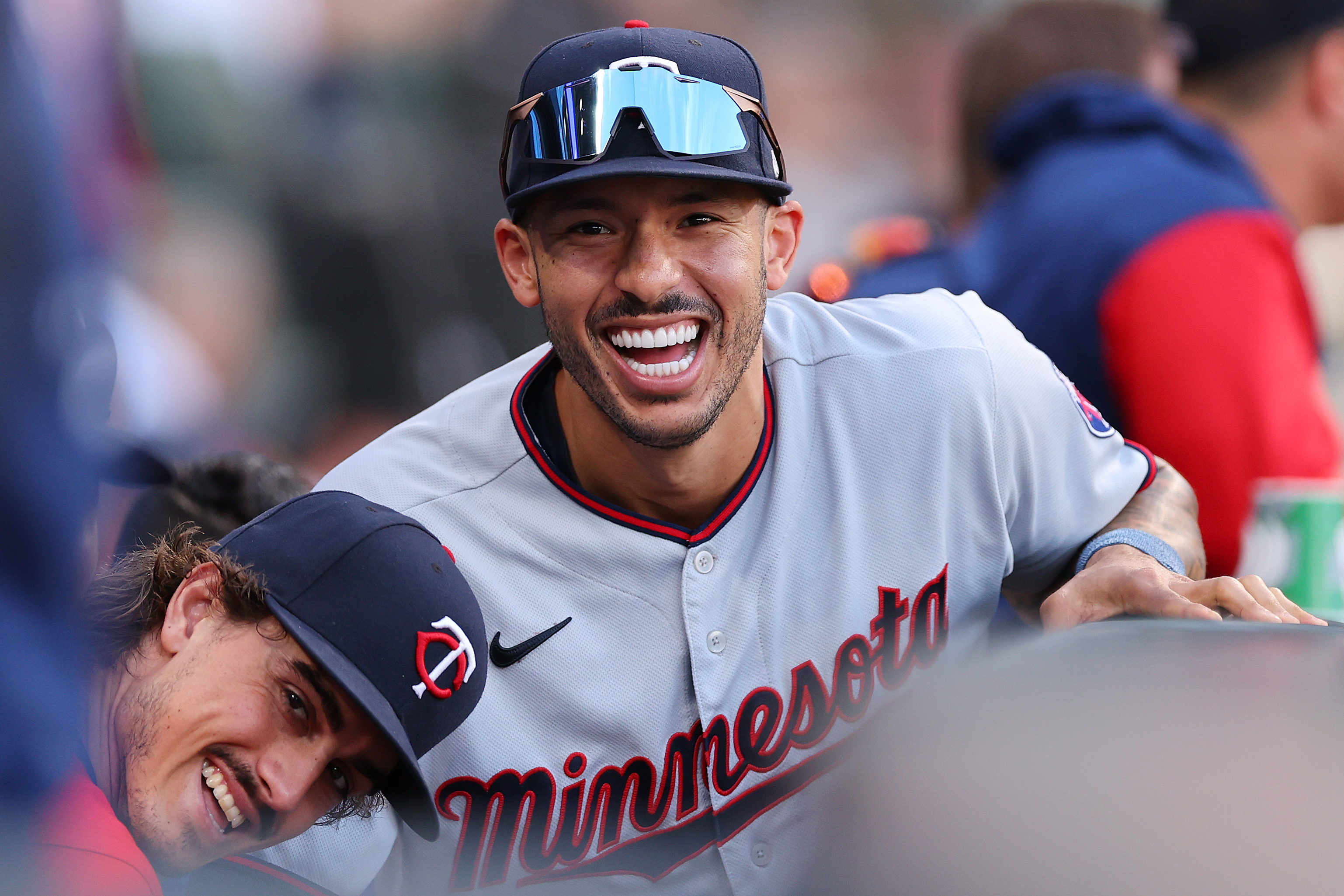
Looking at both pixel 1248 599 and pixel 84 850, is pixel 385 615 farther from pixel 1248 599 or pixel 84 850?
pixel 1248 599

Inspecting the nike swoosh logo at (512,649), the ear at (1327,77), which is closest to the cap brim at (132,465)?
the nike swoosh logo at (512,649)

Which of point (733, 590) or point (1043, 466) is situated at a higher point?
point (1043, 466)

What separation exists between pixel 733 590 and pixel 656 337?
44 cm

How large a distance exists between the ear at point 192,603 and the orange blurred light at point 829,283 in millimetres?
2202

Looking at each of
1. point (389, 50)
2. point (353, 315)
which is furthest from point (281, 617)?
point (389, 50)

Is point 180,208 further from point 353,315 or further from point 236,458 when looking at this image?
point 236,458

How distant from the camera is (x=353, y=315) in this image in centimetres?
467

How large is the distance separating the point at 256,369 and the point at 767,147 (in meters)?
3.08

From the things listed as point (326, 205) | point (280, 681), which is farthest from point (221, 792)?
point (326, 205)

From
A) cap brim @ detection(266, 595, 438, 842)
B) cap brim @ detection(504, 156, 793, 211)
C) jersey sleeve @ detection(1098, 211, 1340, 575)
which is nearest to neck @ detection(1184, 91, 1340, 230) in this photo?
jersey sleeve @ detection(1098, 211, 1340, 575)

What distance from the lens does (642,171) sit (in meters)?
1.88

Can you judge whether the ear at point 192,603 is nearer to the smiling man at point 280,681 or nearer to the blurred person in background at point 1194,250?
the smiling man at point 280,681

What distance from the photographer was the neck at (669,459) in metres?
2.14

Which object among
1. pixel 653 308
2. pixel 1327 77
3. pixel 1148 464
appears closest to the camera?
pixel 653 308
